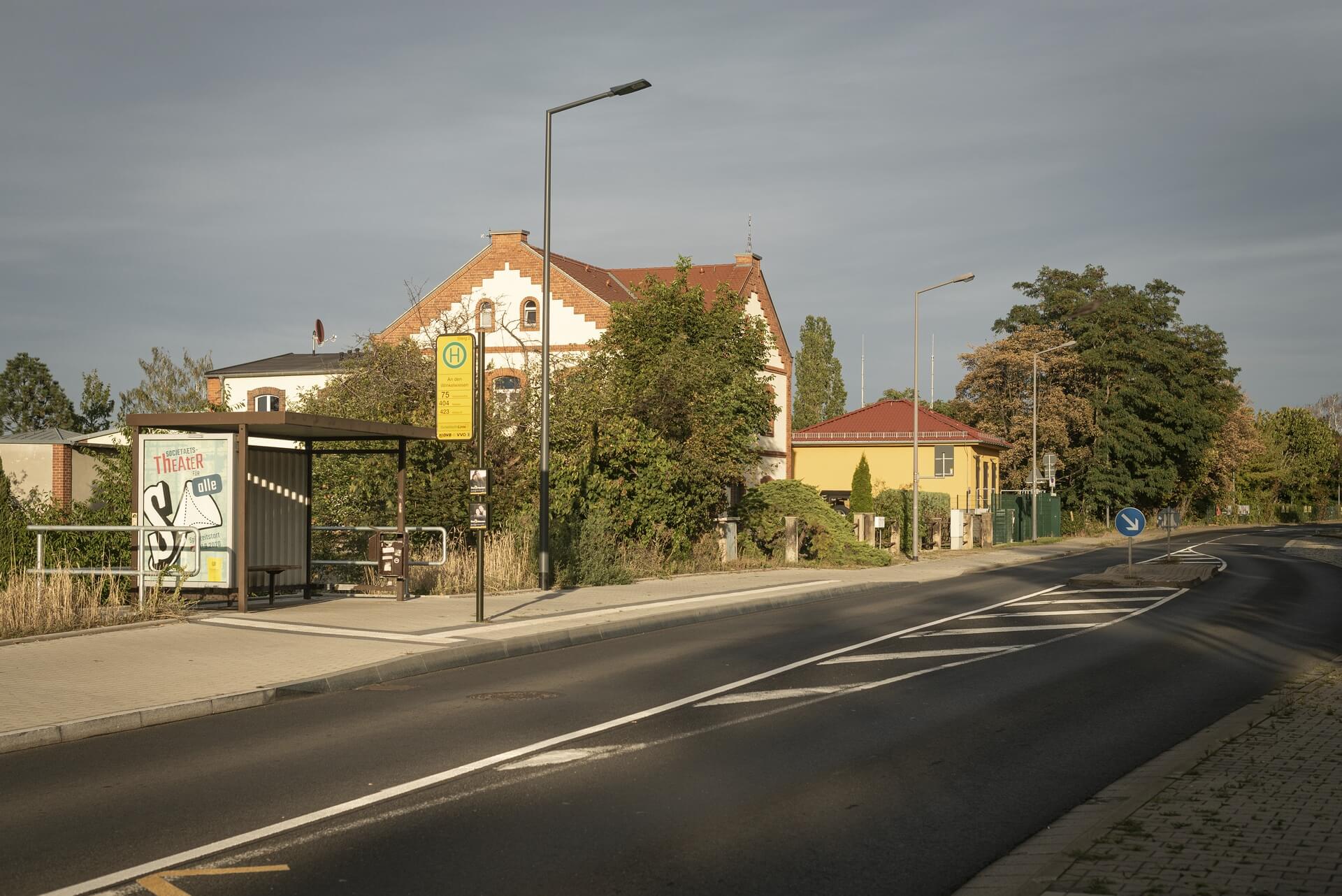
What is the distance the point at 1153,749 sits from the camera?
8.46 meters

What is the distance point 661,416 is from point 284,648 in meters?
16.2

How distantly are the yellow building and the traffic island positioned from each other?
65.9 feet

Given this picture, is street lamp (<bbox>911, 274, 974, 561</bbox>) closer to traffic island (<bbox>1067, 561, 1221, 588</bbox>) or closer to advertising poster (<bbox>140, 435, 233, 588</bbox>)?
traffic island (<bbox>1067, 561, 1221, 588</bbox>)

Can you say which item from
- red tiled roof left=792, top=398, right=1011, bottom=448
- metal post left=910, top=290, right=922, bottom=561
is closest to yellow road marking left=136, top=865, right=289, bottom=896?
metal post left=910, top=290, right=922, bottom=561

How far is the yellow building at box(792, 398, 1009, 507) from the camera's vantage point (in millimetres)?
51094

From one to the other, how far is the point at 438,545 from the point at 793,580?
751cm

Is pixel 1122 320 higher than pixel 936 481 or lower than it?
higher

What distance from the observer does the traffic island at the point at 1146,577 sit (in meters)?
25.0

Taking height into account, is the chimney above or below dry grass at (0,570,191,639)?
above

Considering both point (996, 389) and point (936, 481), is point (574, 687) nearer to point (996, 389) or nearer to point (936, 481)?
point (936, 481)

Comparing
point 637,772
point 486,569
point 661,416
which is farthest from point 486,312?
point 637,772

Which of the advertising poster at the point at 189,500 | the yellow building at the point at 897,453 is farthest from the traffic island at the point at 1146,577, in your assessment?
the yellow building at the point at 897,453

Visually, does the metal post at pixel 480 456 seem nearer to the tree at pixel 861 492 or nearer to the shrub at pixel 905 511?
the shrub at pixel 905 511

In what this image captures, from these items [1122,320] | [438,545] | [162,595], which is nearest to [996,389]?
[1122,320]
